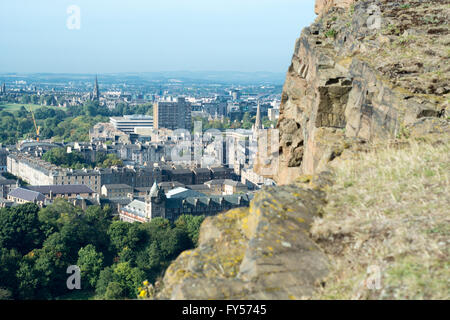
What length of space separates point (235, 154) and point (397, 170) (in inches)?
3302

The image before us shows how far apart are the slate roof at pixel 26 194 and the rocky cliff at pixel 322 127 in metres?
50.4

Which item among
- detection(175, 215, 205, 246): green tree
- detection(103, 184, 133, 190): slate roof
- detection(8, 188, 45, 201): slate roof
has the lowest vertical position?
detection(103, 184, 133, 190): slate roof

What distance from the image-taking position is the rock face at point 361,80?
9.09 metres

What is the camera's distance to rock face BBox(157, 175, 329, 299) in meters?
4.99

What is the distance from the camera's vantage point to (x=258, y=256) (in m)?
5.23

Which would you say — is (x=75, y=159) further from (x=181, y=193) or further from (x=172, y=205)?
(x=172, y=205)

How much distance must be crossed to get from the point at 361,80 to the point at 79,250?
115 ft

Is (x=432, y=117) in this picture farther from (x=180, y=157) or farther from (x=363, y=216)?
(x=180, y=157)

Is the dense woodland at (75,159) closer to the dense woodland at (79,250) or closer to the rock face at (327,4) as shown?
the dense woodland at (79,250)

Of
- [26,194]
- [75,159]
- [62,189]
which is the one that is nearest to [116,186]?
[62,189]

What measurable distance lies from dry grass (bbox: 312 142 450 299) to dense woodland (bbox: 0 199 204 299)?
26749 mm

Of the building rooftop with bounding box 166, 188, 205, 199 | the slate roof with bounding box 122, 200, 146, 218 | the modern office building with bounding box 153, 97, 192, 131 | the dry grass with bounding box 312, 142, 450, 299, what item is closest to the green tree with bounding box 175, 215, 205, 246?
the slate roof with bounding box 122, 200, 146, 218

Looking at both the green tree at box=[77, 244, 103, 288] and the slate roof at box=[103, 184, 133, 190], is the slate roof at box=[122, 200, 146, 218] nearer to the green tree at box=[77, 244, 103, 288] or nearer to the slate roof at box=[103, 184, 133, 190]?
the slate roof at box=[103, 184, 133, 190]

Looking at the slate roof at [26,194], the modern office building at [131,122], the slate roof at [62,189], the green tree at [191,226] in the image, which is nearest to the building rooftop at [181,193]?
the slate roof at [62,189]
